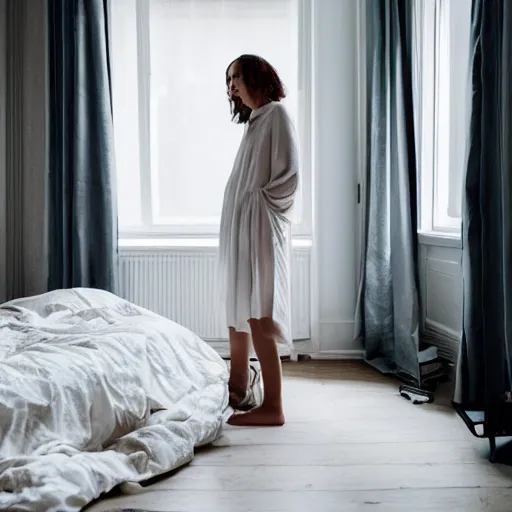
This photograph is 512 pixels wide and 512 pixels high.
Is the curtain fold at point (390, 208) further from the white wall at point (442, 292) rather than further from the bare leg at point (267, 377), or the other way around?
the bare leg at point (267, 377)

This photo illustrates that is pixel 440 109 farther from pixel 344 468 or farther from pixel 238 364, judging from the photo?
pixel 344 468

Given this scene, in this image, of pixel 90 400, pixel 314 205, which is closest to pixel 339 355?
pixel 314 205

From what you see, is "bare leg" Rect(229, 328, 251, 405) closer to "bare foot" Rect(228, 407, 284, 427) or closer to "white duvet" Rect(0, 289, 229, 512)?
"white duvet" Rect(0, 289, 229, 512)

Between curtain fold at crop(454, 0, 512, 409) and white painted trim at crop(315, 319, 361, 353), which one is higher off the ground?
curtain fold at crop(454, 0, 512, 409)

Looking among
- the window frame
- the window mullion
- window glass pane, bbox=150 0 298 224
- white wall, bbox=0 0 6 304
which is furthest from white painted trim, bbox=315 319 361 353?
white wall, bbox=0 0 6 304

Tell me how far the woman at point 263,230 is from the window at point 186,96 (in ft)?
4.10

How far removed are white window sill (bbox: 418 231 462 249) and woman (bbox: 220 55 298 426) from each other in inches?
37.3

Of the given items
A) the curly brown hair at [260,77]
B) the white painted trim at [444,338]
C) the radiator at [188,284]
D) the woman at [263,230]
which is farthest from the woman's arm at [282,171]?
the radiator at [188,284]

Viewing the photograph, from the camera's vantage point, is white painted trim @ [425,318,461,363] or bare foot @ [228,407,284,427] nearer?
bare foot @ [228,407,284,427]

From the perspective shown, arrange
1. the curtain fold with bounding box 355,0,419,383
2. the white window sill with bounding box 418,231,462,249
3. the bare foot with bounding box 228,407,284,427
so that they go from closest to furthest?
the bare foot with bounding box 228,407,284,427
the white window sill with bounding box 418,231,462,249
the curtain fold with bounding box 355,0,419,383

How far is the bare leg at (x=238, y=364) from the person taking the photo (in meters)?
2.52

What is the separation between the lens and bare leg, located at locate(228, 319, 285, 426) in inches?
92.4

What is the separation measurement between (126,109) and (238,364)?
6.35 ft

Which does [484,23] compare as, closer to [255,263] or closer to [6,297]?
[255,263]
